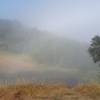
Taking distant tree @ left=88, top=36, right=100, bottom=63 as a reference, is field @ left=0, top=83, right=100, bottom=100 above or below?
below

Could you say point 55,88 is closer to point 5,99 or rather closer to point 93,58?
point 5,99

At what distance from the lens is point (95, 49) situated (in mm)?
39875

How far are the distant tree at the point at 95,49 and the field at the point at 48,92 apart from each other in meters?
18.6

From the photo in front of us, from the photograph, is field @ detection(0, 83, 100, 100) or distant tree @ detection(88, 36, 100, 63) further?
distant tree @ detection(88, 36, 100, 63)

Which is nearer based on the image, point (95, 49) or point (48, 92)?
point (48, 92)

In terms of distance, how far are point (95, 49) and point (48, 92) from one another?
20.6 meters

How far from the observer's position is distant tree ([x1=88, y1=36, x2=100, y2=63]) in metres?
39.7

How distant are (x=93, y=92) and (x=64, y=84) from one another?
7.34 feet

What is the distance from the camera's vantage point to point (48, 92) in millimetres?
19875

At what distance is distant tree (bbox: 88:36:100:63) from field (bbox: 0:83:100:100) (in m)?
18.6

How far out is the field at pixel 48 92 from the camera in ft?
63.5

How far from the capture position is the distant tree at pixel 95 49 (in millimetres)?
39656

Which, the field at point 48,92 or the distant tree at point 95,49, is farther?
the distant tree at point 95,49

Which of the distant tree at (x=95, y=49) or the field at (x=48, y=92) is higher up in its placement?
the distant tree at (x=95, y=49)
